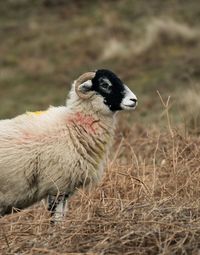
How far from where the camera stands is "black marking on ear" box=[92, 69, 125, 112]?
25.0 ft

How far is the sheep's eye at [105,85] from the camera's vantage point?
7633mm

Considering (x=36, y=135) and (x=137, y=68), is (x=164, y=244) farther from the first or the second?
(x=137, y=68)

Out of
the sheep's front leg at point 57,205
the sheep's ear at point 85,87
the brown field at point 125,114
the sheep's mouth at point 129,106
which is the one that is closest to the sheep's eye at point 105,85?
the sheep's ear at point 85,87

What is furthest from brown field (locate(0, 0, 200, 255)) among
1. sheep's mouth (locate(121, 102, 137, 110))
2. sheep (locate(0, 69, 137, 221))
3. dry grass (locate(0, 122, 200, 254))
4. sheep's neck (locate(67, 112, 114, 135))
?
sheep's mouth (locate(121, 102, 137, 110))

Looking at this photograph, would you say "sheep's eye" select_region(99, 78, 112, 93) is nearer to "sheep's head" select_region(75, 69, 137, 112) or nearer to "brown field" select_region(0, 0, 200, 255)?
"sheep's head" select_region(75, 69, 137, 112)

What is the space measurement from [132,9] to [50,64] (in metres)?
7.19

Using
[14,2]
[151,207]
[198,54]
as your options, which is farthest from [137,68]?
[151,207]

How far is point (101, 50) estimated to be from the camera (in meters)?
25.1

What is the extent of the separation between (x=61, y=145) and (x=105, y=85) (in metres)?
0.70

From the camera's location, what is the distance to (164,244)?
19.0 feet

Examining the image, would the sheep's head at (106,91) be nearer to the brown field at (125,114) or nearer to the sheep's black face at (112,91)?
the sheep's black face at (112,91)

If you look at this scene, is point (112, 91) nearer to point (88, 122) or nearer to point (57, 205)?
point (88, 122)

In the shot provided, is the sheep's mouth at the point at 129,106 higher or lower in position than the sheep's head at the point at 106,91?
lower

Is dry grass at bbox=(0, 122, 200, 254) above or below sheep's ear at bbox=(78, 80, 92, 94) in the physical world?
below
